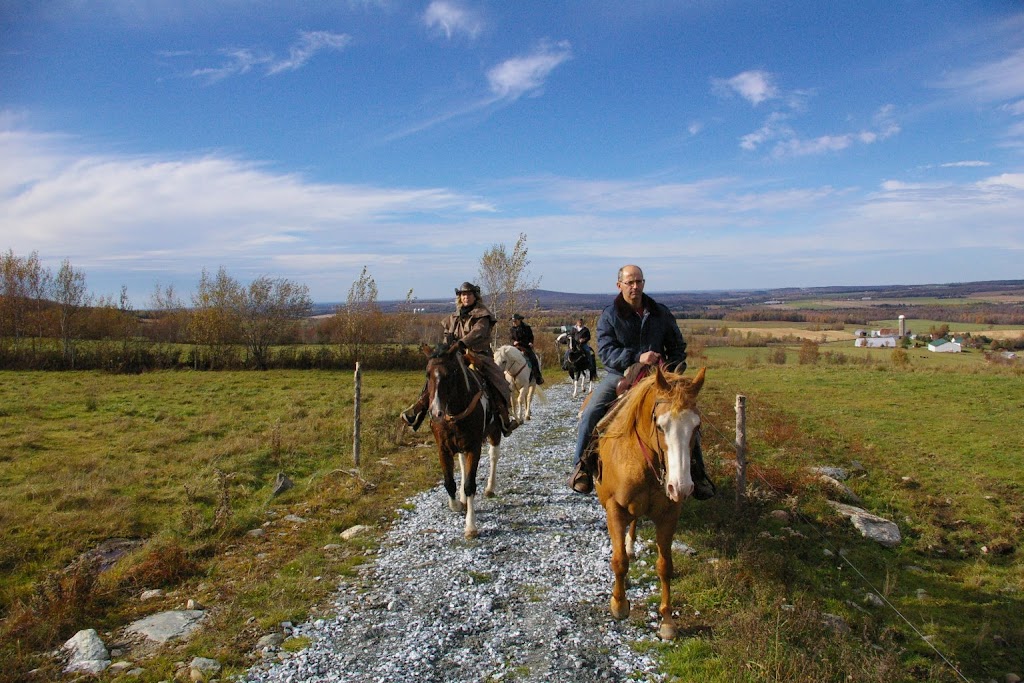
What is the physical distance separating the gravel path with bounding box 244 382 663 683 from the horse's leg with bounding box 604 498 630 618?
0.47 feet

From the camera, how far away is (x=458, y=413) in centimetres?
741

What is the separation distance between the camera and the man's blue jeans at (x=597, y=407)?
6086 mm

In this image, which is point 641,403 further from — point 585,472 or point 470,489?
point 470,489

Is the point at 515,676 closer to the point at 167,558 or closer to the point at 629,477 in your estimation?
the point at 629,477

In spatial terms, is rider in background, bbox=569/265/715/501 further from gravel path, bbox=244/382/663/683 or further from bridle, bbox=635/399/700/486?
gravel path, bbox=244/382/663/683

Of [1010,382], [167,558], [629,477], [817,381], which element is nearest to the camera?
[629,477]

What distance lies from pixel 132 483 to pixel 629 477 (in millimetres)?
10309

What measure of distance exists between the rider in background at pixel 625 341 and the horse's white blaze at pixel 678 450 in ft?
4.84

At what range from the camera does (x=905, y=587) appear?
274 inches

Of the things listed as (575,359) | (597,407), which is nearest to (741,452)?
(597,407)

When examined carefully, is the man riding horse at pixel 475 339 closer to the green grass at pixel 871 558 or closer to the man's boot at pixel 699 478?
the green grass at pixel 871 558

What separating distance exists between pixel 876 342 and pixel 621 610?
5082cm

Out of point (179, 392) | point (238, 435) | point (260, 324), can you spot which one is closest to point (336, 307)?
point (260, 324)

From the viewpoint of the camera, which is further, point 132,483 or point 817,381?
point 817,381
